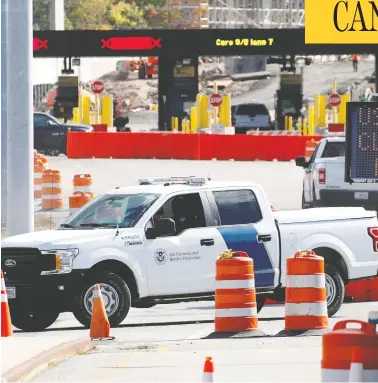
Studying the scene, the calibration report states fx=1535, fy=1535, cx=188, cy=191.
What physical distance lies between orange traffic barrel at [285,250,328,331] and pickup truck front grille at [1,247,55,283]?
9.27 ft

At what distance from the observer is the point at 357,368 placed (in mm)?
9273

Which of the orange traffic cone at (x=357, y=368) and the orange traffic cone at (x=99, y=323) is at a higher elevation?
the orange traffic cone at (x=357, y=368)

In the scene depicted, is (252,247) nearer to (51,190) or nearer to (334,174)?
(334,174)

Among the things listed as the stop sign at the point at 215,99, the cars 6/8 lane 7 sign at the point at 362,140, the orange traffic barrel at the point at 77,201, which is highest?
the cars 6/8 lane 7 sign at the point at 362,140

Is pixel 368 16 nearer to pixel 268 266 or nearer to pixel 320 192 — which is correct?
pixel 268 266

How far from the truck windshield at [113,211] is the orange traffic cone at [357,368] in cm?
883

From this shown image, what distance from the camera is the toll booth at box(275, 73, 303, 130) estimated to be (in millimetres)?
69438

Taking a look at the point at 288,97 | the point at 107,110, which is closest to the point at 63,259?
the point at 288,97

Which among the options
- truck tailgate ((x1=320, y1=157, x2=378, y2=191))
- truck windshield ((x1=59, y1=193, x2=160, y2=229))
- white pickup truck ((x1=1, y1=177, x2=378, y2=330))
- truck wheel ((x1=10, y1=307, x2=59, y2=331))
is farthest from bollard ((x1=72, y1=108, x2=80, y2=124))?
truck wheel ((x1=10, y1=307, x2=59, y2=331))

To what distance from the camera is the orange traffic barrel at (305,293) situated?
16.5m

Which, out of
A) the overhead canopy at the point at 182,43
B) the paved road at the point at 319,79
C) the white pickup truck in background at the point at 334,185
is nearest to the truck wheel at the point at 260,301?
the white pickup truck in background at the point at 334,185

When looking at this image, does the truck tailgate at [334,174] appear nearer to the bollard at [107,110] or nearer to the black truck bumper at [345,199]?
the black truck bumper at [345,199]

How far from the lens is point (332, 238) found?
61.8 feet

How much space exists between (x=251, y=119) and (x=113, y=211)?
51.0 m
